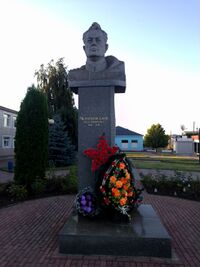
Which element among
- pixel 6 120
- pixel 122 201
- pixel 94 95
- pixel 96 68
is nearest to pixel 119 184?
pixel 122 201

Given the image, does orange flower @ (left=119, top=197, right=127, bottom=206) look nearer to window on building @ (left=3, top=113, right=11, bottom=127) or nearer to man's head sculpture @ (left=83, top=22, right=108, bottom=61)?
man's head sculpture @ (left=83, top=22, right=108, bottom=61)

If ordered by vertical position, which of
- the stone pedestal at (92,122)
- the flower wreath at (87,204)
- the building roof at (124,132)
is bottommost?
the flower wreath at (87,204)

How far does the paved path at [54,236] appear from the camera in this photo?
4348mm

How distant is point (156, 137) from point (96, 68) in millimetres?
55077

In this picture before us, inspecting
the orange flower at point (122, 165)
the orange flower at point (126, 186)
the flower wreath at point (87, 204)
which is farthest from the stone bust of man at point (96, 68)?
the flower wreath at point (87, 204)

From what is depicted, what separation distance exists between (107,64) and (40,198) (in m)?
5.34

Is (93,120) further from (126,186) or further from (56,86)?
(56,86)

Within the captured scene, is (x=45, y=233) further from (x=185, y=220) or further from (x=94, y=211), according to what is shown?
(x=185, y=220)

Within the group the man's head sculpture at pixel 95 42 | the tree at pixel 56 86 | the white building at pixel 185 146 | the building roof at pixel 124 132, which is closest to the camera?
the man's head sculpture at pixel 95 42

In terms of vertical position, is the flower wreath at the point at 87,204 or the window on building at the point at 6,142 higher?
the window on building at the point at 6,142

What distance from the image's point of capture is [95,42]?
6559mm

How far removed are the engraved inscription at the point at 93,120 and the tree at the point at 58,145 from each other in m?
16.1

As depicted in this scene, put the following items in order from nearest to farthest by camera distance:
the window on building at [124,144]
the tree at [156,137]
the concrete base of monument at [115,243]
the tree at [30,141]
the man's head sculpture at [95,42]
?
the concrete base of monument at [115,243], the man's head sculpture at [95,42], the tree at [30,141], the tree at [156,137], the window on building at [124,144]

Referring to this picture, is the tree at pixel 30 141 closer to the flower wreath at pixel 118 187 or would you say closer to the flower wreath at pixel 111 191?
the flower wreath at pixel 111 191
